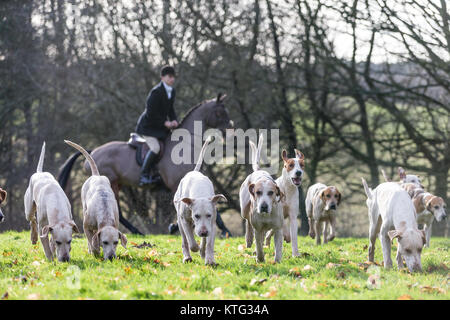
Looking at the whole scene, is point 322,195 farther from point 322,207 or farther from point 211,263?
point 211,263

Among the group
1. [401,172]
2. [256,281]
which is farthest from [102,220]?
[401,172]

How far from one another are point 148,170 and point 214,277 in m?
5.92

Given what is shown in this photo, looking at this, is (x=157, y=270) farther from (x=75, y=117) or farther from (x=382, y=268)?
(x=75, y=117)

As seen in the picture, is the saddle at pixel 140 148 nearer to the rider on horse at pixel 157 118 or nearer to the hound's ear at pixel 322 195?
the rider on horse at pixel 157 118

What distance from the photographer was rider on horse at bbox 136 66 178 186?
10453 mm

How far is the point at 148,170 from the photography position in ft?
35.2

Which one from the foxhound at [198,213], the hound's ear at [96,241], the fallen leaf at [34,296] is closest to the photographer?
the fallen leaf at [34,296]

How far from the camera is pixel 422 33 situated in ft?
36.6

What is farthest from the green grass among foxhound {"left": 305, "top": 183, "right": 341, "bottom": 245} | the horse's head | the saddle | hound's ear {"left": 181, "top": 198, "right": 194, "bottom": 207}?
the horse's head

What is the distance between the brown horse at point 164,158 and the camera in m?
10.5

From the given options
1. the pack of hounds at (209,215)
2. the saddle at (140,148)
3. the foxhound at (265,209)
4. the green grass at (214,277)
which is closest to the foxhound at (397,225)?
the pack of hounds at (209,215)

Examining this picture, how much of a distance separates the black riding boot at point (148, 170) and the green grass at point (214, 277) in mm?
3766

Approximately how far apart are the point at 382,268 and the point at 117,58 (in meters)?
11.6

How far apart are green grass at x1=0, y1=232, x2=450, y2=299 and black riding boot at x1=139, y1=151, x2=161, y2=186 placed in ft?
12.4
